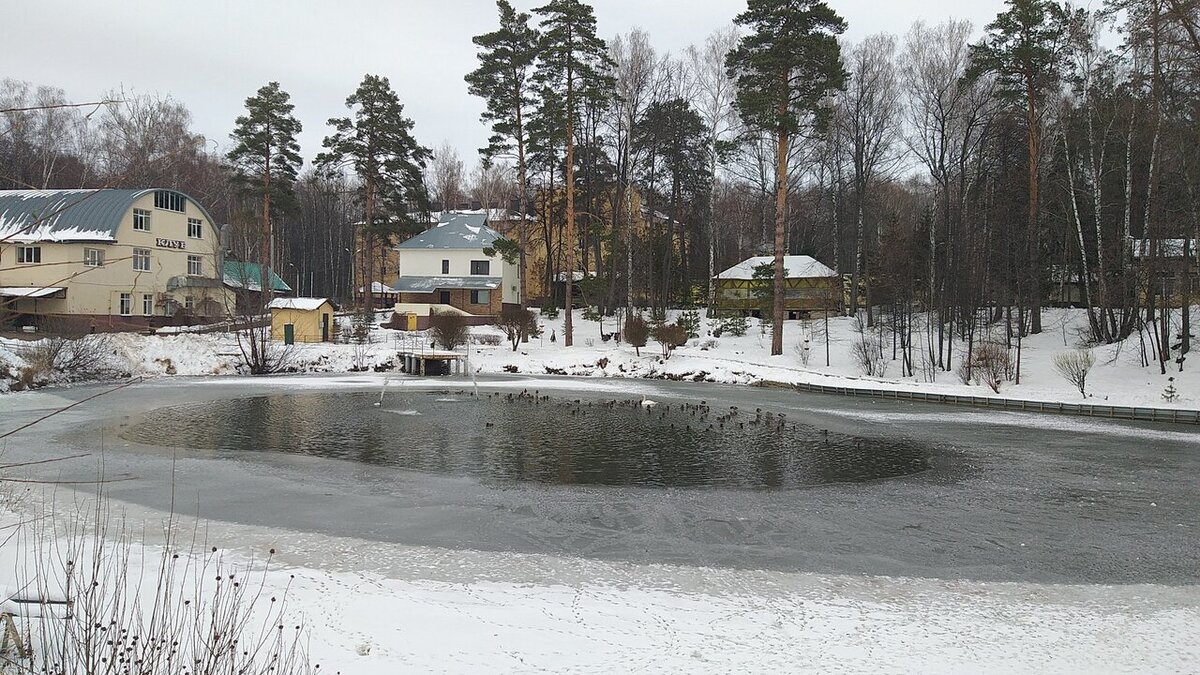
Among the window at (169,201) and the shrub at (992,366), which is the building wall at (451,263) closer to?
the window at (169,201)

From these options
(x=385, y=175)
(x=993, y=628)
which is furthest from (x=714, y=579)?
(x=385, y=175)

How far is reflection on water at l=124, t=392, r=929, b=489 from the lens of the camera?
12773 millimetres

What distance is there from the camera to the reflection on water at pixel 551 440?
41.9 ft

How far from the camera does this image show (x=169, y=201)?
156 feet

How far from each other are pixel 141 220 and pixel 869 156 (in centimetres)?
4139

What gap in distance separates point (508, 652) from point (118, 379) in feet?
92.8

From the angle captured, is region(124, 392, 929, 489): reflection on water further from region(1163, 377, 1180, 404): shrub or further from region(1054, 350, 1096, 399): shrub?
region(1163, 377, 1180, 404): shrub

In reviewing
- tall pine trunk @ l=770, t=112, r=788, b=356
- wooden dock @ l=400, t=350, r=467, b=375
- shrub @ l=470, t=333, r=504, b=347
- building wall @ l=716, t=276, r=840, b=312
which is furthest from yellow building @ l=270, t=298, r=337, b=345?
building wall @ l=716, t=276, r=840, b=312

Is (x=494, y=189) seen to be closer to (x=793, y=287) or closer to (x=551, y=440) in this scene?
(x=793, y=287)

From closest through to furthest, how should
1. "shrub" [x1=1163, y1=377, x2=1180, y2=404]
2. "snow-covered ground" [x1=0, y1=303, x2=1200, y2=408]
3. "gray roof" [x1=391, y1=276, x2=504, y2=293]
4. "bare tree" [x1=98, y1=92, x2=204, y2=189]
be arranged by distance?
1. "bare tree" [x1=98, y1=92, x2=204, y2=189]
2. "shrub" [x1=1163, y1=377, x2=1180, y2=404]
3. "snow-covered ground" [x1=0, y1=303, x2=1200, y2=408]
4. "gray roof" [x1=391, y1=276, x2=504, y2=293]

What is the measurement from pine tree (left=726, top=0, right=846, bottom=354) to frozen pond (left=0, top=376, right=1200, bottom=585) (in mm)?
14267

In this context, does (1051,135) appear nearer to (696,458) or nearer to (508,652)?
(696,458)

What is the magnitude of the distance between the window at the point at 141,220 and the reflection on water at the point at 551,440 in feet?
95.5

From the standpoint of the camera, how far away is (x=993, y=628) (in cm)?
620
